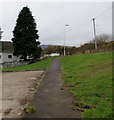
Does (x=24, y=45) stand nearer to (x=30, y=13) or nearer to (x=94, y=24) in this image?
(x=30, y=13)

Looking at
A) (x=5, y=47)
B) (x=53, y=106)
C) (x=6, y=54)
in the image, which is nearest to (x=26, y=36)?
(x=6, y=54)

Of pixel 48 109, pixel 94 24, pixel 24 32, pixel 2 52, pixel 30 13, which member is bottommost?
pixel 48 109

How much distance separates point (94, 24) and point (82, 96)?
1112 inches

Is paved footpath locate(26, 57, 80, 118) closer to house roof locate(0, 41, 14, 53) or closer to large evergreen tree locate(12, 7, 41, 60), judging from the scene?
large evergreen tree locate(12, 7, 41, 60)

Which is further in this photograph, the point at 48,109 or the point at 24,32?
the point at 24,32

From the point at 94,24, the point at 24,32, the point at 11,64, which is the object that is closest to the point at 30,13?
the point at 24,32

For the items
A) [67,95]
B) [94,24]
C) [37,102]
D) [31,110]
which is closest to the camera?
[31,110]

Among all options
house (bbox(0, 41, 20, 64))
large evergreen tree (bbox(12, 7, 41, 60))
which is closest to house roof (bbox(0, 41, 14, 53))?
house (bbox(0, 41, 20, 64))

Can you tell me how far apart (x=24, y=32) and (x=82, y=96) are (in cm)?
2670

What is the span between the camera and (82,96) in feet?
16.4

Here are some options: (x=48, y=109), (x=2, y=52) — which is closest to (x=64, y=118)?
(x=48, y=109)

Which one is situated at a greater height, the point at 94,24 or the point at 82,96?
the point at 94,24

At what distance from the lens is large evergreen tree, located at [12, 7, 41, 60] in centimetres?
2864

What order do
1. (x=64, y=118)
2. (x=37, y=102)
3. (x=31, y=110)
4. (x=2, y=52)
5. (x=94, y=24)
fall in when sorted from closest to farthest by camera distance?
(x=64, y=118) → (x=31, y=110) → (x=37, y=102) → (x=94, y=24) → (x=2, y=52)
